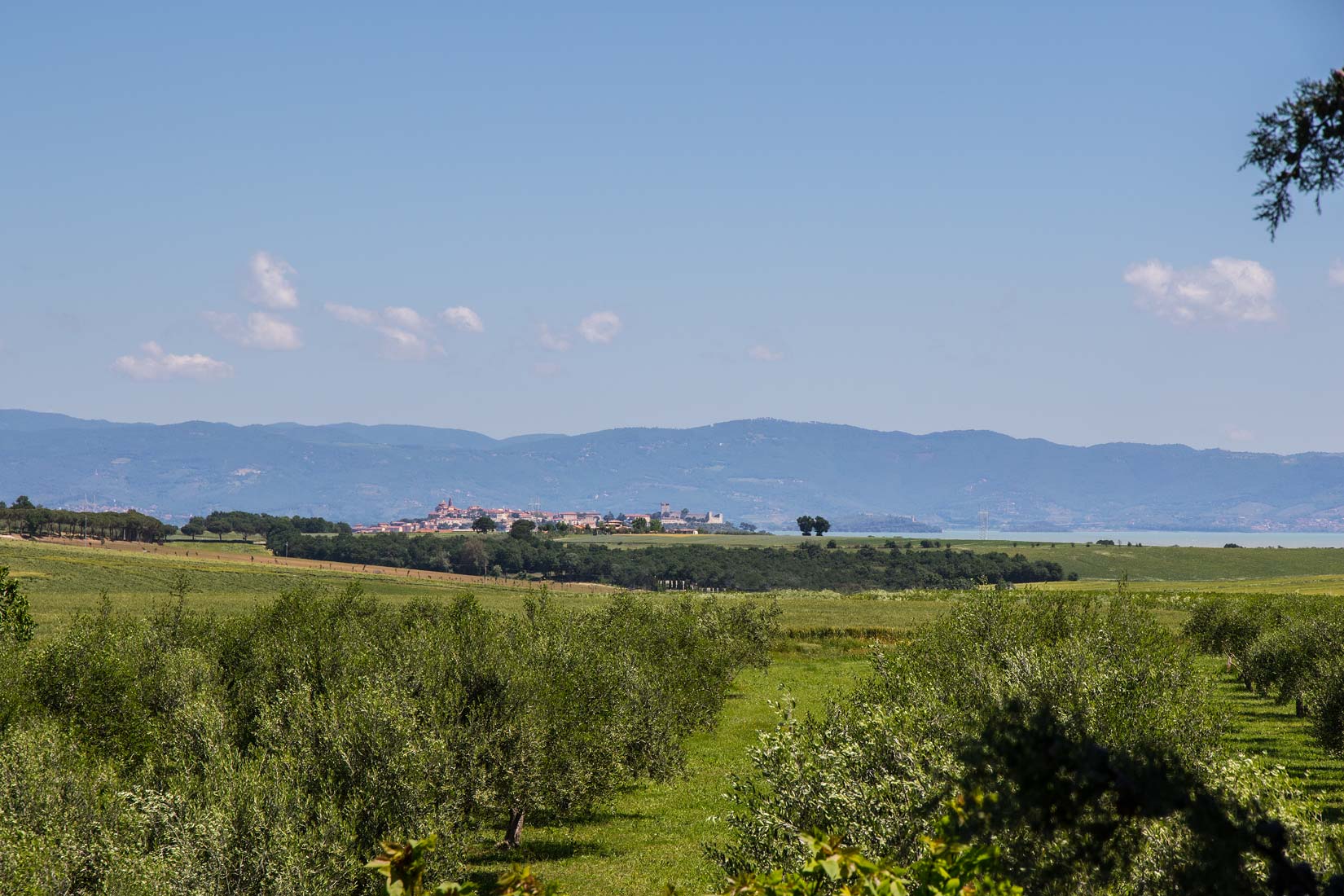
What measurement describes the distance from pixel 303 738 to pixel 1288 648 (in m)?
54.0

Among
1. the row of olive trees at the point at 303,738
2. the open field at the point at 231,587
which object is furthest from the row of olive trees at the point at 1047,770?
the open field at the point at 231,587

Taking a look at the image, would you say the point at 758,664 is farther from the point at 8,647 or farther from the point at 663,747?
the point at 8,647

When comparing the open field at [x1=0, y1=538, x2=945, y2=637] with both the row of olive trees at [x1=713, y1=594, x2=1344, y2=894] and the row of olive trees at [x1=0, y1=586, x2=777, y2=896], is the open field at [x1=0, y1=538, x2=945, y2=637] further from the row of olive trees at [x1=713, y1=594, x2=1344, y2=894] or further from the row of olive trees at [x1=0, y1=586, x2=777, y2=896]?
the row of olive trees at [x1=713, y1=594, x2=1344, y2=894]

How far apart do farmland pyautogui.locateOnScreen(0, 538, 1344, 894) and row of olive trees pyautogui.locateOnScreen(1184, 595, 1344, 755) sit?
1.84m

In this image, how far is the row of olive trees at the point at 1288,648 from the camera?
40.7 m

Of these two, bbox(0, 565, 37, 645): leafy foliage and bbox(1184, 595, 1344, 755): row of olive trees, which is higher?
bbox(0, 565, 37, 645): leafy foliage

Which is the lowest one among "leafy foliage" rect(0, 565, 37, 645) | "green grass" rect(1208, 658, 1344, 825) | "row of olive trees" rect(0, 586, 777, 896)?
"green grass" rect(1208, 658, 1344, 825)

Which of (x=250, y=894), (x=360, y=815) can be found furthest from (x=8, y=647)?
(x=250, y=894)

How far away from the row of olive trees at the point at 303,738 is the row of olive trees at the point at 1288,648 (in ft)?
85.5

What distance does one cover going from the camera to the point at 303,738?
29.4 m

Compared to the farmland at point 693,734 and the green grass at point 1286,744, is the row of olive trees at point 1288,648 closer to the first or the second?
the green grass at point 1286,744

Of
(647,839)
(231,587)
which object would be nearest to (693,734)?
(647,839)

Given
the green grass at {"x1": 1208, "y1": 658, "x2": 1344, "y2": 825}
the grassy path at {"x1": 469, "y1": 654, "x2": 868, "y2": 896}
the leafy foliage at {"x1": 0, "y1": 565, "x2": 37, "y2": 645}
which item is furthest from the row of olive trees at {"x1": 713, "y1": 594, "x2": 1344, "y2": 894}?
the leafy foliage at {"x1": 0, "y1": 565, "x2": 37, "y2": 645}

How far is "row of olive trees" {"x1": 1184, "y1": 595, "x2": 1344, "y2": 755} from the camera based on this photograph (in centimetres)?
4072
